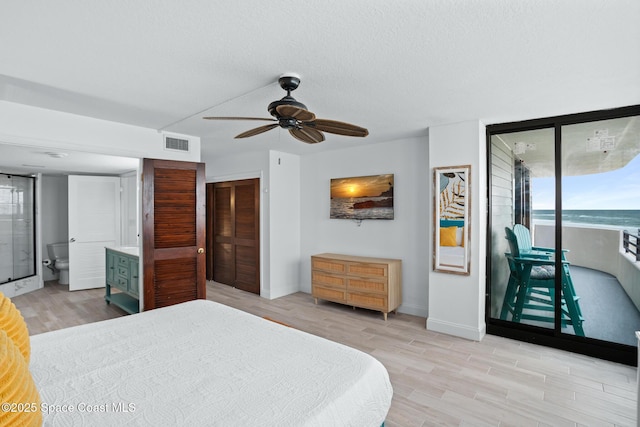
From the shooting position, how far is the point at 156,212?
3.81 meters

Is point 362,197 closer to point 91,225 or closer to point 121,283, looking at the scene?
point 121,283

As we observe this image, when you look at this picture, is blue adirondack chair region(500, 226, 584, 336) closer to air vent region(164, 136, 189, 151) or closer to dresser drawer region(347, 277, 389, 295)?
dresser drawer region(347, 277, 389, 295)

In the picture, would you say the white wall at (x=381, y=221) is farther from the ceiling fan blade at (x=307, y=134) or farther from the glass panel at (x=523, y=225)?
the ceiling fan blade at (x=307, y=134)

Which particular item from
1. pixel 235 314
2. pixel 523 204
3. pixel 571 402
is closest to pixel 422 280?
pixel 523 204

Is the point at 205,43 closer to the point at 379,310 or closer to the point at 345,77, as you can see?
the point at 345,77

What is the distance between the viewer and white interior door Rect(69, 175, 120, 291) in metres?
5.64

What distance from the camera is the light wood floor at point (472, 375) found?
7.27 feet

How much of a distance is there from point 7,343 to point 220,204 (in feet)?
16.9

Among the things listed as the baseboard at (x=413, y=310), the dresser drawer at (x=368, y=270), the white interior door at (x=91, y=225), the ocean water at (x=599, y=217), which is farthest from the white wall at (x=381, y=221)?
the white interior door at (x=91, y=225)

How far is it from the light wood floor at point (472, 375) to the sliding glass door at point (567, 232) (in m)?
0.32

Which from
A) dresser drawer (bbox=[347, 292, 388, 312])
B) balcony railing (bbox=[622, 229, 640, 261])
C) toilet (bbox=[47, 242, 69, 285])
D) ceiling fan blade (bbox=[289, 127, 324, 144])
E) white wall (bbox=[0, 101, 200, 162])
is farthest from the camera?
toilet (bbox=[47, 242, 69, 285])

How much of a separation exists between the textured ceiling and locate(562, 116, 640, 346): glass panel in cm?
42

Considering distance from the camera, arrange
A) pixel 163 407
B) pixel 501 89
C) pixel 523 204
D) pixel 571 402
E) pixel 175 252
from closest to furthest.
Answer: pixel 163 407, pixel 571 402, pixel 501 89, pixel 523 204, pixel 175 252

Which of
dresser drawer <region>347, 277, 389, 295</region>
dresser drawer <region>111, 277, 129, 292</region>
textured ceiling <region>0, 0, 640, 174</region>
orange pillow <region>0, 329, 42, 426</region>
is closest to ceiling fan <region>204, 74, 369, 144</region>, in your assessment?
textured ceiling <region>0, 0, 640, 174</region>
